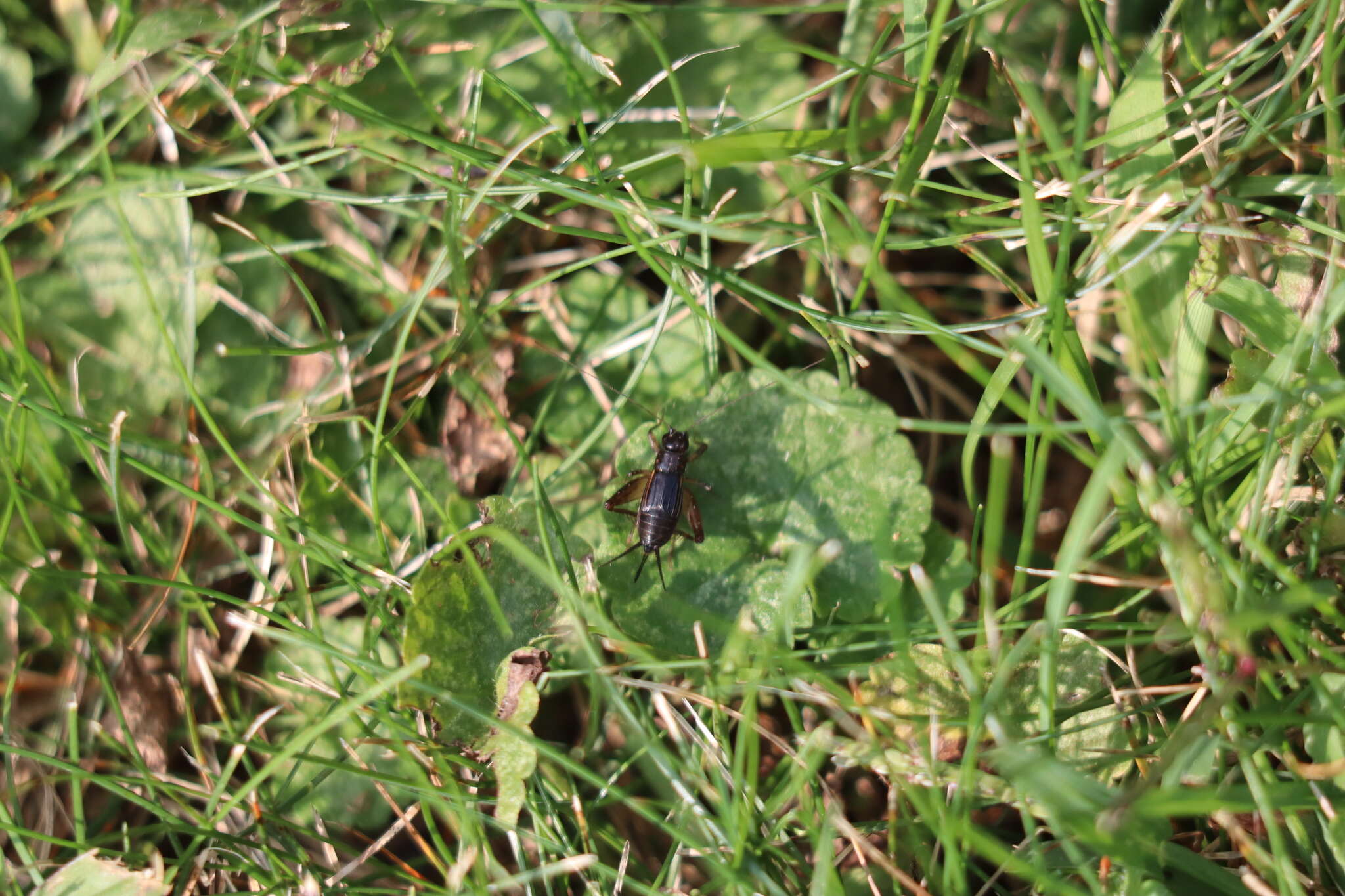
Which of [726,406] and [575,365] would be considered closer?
[726,406]

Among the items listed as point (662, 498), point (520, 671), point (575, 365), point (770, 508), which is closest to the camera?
point (520, 671)

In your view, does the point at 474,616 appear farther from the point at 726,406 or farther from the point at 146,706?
the point at 146,706

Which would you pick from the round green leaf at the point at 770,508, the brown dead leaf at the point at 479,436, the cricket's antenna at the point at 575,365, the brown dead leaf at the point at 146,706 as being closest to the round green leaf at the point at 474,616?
the round green leaf at the point at 770,508

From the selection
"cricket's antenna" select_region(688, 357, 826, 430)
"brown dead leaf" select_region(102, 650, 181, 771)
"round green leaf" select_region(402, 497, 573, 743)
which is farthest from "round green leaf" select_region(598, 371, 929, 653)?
"brown dead leaf" select_region(102, 650, 181, 771)

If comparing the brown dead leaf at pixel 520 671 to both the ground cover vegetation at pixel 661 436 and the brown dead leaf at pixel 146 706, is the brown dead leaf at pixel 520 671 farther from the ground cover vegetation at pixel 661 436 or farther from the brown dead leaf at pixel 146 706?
the brown dead leaf at pixel 146 706

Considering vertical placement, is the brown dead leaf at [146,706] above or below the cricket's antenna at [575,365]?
below

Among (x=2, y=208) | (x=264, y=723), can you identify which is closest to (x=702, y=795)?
(x=264, y=723)

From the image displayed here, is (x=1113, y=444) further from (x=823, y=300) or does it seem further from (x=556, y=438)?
→ (x=556, y=438)

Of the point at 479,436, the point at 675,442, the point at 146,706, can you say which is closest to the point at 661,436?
the point at 675,442
